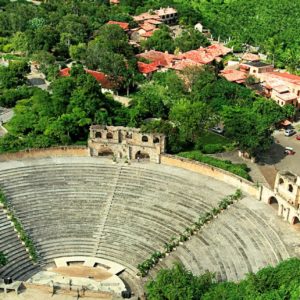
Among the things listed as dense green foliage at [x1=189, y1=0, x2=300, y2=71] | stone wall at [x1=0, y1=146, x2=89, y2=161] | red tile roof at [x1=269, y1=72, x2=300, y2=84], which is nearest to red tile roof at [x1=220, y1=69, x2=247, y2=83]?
red tile roof at [x1=269, y1=72, x2=300, y2=84]

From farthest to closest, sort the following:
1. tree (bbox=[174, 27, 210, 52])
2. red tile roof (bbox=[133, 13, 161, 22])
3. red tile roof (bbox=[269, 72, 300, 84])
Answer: red tile roof (bbox=[133, 13, 161, 22])
tree (bbox=[174, 27, 210, 52])
red tile roof (bbox=[269, 72, 300, 84])

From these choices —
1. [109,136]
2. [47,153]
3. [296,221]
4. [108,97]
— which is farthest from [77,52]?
[296,221]

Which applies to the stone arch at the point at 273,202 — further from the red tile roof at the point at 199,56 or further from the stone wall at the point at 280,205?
the red tile roof at the point at 199,56

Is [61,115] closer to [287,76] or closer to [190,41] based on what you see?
[287,76]

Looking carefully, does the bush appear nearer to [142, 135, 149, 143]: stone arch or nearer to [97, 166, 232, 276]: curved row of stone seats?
[142, 135, 149, 143]: stone arch

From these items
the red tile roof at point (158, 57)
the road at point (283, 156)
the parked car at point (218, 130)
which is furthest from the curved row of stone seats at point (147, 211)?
the red tile roof at point (158, 57)

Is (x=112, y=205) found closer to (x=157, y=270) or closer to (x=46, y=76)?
(x=157, y=270)
